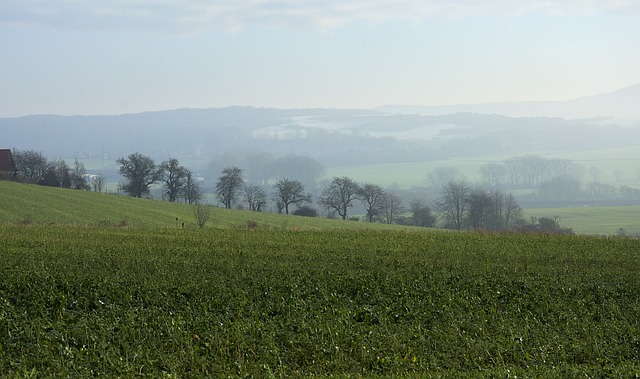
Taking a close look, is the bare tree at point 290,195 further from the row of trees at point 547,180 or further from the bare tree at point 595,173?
the bare tree at point 595,173

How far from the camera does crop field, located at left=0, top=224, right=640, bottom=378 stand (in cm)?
1395

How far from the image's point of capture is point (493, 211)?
9138cm

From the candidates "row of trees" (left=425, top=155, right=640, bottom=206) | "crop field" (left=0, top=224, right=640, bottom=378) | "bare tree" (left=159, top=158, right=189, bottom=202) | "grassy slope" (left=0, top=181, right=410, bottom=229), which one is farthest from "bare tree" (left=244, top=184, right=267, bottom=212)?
"crop field" (left=0, top=224, right=640, bottom=378)

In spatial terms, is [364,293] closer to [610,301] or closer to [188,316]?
[188,316]

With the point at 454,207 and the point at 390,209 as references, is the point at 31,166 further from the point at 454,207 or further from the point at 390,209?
the point at 454,207

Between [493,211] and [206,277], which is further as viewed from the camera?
[493,211]

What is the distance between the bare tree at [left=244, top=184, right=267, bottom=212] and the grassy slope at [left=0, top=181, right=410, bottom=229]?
1956 cm

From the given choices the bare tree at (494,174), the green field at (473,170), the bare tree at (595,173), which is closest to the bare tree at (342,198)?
the green field at (473,170)

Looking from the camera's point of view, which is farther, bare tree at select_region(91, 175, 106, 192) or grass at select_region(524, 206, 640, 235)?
bare tree at select_region(91, 175, 106, 192)

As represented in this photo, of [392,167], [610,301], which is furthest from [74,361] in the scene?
[392,167]

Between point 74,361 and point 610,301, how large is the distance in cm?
1330

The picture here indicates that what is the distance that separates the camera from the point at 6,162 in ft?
329

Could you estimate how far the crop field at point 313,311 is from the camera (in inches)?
549

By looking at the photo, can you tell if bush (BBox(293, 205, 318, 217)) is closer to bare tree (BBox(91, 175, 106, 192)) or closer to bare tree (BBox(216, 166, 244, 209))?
bare tree (BBox(216, 166, 244, 209))
